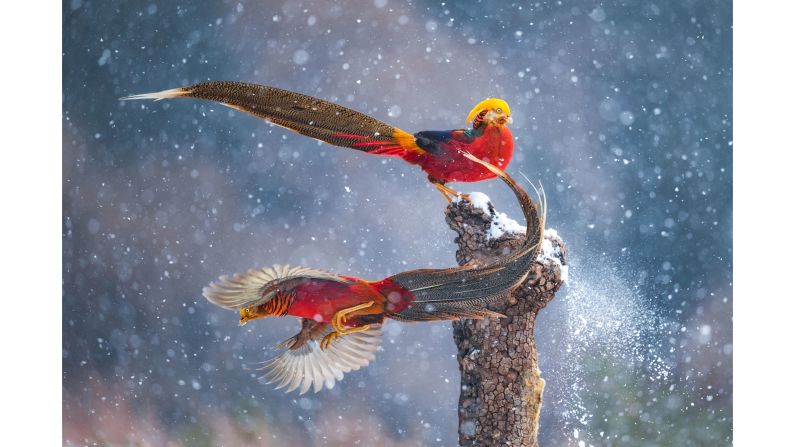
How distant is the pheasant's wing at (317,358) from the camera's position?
249cm

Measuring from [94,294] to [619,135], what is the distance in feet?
6.22

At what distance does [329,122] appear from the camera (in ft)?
8.02

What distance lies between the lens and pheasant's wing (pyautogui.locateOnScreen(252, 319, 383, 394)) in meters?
2.49

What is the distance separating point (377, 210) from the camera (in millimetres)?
2490

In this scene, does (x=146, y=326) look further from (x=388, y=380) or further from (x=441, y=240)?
(x=441, y=240)

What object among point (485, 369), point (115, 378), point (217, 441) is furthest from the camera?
point (115, 378)

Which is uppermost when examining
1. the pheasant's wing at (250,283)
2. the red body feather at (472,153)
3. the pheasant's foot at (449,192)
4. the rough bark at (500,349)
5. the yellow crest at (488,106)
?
the yellow crest at (488,106)

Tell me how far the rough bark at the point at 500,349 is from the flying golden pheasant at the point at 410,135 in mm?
124

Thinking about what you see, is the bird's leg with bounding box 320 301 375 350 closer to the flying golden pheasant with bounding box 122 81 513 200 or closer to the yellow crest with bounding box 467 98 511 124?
the flying golden pheasant with bounding box 122 81 513 200

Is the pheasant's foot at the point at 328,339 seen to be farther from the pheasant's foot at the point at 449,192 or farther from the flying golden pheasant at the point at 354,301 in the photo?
the pheasant's foot at the point at 449,192

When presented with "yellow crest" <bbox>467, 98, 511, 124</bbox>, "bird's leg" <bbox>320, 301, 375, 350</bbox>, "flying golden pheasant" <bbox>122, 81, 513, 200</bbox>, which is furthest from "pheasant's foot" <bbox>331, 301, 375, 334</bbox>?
"yellow crest" <bbox>467, 98, 511, 124</bbox>

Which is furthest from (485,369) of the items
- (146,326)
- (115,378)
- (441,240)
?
(115,378)

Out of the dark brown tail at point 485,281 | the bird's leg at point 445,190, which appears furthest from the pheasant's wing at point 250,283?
the bird's leg at point 445,190

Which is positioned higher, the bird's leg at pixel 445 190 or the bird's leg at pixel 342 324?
the bird's leg at pixel 445 190
